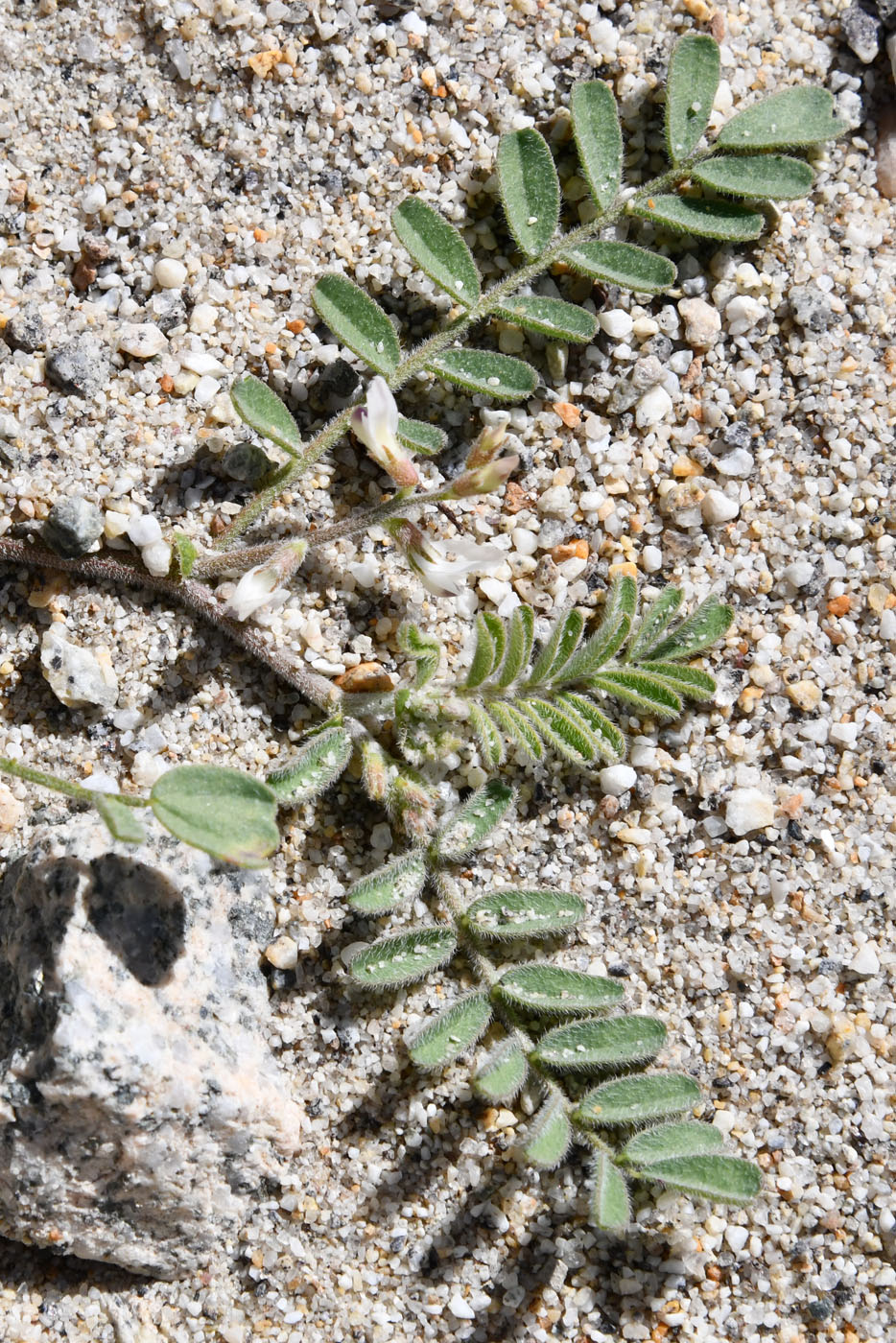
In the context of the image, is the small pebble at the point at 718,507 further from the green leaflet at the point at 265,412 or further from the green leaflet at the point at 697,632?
the green leaflet at the point at 265,412

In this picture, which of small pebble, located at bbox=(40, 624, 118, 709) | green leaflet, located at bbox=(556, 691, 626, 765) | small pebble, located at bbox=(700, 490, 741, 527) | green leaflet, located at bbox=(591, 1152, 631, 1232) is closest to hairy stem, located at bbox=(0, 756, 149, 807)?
small pebble, located at bbox=(40, 624, 118, 709)

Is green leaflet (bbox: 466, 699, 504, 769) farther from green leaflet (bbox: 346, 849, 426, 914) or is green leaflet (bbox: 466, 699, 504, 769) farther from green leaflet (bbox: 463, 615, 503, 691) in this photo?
green leaflet (bbox: 346, 849, 426, 914)

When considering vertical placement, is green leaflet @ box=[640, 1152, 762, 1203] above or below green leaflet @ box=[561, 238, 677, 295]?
below

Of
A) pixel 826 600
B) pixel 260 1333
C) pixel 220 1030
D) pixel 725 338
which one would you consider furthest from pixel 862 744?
pixel 260 1333

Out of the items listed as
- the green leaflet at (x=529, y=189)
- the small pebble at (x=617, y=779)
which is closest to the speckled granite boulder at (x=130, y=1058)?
the small pebble at (x=617, y=779)

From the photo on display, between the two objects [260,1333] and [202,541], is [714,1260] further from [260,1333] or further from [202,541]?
[202,541]
